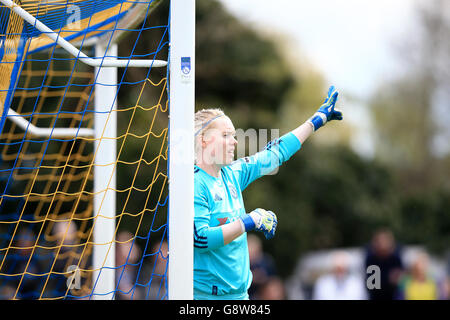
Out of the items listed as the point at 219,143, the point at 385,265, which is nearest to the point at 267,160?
the point at 219,143

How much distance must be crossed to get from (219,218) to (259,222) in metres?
0.22

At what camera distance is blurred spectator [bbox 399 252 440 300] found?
593 cm

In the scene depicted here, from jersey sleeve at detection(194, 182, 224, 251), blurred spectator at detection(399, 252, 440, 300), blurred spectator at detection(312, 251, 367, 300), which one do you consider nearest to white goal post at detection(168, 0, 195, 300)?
jersey sleeve at detection(194, 182, 224, 251)

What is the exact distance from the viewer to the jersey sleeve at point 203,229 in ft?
8.21

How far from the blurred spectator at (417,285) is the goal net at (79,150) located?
2710 mm

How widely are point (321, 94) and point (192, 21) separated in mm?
11431

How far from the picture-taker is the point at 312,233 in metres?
9.24

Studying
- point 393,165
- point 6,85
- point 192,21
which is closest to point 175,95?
point 192,21

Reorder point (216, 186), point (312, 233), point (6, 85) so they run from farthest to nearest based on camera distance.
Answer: point (312, 233) < point (6, 85) < point (216, 186)

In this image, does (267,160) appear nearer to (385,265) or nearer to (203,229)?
(203,229)

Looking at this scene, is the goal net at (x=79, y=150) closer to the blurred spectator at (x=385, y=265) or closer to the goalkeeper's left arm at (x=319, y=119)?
the goalkeeper's left arm at (x=319, y=119)

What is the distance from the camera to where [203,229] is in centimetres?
254

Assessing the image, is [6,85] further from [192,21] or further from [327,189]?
[327,189]

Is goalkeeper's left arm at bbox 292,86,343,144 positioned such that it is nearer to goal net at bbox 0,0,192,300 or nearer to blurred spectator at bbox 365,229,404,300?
goal net at bbox 0,0,192,300
